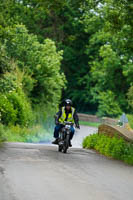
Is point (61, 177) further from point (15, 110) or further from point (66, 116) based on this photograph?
point (15, 110)

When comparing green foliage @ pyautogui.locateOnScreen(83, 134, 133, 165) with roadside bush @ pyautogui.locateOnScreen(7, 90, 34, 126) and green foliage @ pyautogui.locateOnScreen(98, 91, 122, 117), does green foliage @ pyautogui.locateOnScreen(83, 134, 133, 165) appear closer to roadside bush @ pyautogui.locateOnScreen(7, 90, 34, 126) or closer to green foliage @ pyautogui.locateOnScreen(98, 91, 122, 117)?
roadside bush @ pyautogui.locateOnScreen(7, 90, 34, 126)

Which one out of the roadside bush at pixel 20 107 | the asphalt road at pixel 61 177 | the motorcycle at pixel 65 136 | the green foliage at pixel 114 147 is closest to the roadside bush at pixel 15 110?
the roadside bush at pixel 20 107

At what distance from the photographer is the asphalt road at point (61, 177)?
1001 centimetres

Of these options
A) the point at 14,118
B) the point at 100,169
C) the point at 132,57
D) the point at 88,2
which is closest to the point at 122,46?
the point at 88,2

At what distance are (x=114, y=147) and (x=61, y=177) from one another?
6.15 m

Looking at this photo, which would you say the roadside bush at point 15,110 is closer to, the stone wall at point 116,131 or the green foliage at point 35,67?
the green foliage at point 35,67

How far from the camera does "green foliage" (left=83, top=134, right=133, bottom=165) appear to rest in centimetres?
1705

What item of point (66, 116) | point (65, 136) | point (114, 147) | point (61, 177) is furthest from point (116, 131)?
point (61, 177)

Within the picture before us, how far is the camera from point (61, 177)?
1199 centimetres

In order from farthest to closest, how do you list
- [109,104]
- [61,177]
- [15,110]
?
[109,104] → [15,110] → [61,177]

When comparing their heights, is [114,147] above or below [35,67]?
below

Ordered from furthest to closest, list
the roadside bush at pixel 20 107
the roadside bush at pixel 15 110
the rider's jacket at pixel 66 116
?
the roadside bush at pixel 20 107
the roadside bush at pixel 15 110
the rider's jacket at pixel 66 116

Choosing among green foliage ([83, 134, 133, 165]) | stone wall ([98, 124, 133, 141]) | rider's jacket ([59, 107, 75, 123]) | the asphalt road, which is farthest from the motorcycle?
stone wall ([98, 124, 133, 141])

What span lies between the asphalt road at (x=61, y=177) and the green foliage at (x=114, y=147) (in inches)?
20.6
